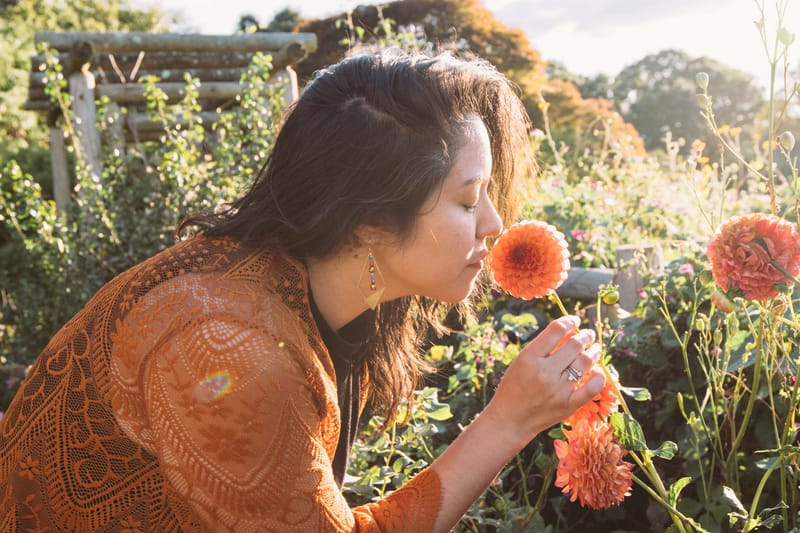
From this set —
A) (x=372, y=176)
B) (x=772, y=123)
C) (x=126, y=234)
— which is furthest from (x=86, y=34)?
(x=772, y=123)

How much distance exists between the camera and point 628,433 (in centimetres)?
116

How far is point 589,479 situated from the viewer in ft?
4.00

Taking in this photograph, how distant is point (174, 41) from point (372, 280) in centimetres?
513

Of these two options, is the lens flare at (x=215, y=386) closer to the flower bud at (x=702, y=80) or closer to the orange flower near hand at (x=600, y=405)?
the orange flower near hand at (x=600, y=405)

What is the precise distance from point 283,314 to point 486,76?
68cm

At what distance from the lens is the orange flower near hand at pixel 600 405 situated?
123 cm

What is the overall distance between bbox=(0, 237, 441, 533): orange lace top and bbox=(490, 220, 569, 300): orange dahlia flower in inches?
14.5

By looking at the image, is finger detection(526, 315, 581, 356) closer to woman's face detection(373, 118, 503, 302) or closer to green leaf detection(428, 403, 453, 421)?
woman's face detection(373, 118, 503, 302)

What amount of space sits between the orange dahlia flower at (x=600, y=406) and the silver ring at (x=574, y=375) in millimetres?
14

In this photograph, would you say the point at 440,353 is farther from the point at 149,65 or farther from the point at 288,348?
the point at 149,65

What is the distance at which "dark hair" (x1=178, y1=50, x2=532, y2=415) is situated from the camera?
1.44m

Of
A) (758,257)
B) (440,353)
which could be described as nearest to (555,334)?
(758,257)

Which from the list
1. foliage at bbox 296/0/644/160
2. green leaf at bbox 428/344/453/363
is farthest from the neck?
foliage at bbox 296/0/644/160

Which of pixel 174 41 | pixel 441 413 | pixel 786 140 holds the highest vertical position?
pixel 174 41
